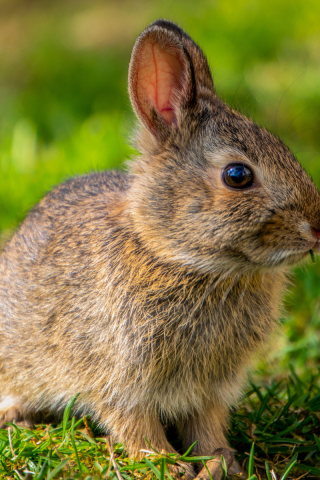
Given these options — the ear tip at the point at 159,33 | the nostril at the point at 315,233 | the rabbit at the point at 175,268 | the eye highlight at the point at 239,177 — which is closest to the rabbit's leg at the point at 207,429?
the rabbit at the point at 175,268

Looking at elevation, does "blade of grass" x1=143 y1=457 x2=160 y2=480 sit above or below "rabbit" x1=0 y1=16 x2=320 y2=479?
below

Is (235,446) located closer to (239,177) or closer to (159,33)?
(239,177)

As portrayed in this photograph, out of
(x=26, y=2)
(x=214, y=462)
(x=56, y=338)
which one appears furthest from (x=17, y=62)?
(x=214, y=462)

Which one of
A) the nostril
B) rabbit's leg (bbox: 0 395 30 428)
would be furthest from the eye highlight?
rabbit's leg (bbox: 0 395 30 428)

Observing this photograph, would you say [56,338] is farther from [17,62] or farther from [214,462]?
[17,62]

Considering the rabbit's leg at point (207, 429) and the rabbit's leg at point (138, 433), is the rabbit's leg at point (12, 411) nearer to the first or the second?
the rabbit's leg at point (138, 433)

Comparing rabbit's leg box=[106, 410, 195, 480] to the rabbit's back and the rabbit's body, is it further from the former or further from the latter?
the rabbit's back
